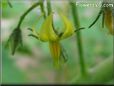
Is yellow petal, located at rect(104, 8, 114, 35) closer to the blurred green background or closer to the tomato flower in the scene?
the tomato flower

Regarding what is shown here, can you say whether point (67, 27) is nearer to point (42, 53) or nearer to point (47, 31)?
point (47, 31)

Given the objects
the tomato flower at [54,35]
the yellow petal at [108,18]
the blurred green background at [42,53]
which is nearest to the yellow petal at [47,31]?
the tomato flower at [54,35]

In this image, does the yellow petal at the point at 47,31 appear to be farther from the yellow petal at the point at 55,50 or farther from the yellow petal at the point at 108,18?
the yellow petal at the point at 108,18

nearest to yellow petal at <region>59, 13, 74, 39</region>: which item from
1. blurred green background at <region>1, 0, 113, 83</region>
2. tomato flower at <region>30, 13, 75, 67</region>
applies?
tomato flower at <region>30, 13, 75, 67</region>

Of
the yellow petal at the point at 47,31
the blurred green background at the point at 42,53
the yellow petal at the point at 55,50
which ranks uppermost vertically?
the yellow petal at the point at 47,31

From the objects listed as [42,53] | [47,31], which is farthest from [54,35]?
[42,53]

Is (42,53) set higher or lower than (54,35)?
lower
